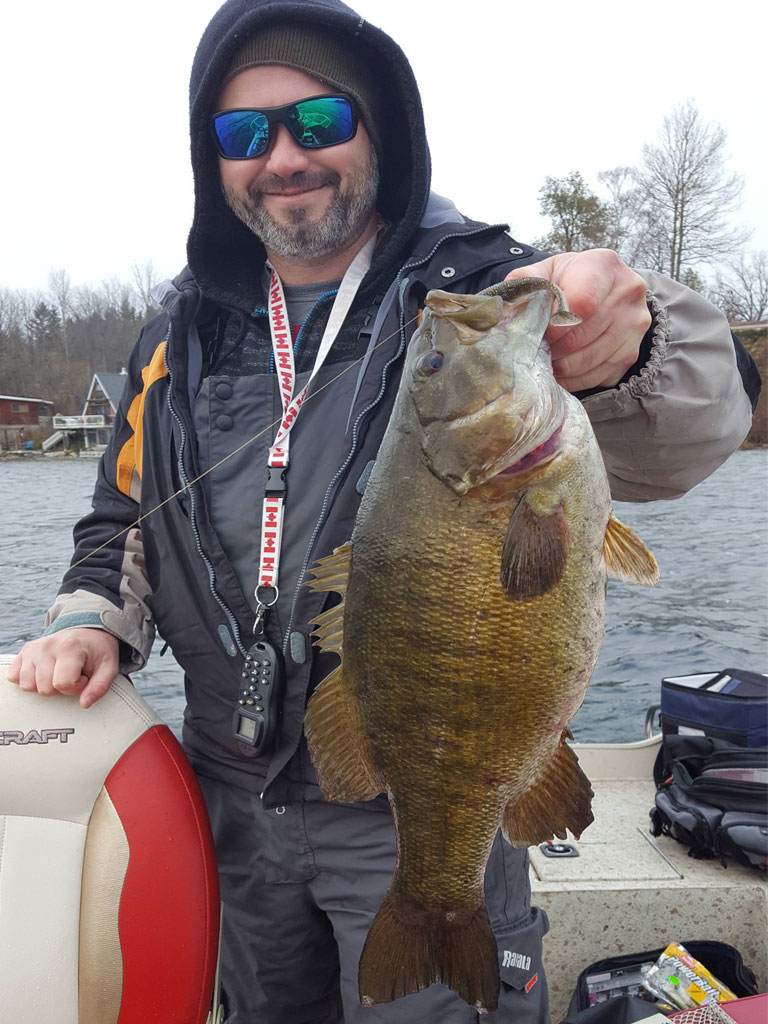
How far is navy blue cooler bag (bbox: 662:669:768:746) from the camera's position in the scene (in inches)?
155

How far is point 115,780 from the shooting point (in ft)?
7.52

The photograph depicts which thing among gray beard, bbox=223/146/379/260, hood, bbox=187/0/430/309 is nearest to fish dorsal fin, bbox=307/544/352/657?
hood, bbox=187/0/430/309

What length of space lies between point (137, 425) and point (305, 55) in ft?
4.07

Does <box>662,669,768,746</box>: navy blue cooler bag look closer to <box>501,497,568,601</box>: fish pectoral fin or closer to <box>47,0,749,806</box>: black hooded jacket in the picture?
<box>47,0,749,806</box>: black hooded jacket

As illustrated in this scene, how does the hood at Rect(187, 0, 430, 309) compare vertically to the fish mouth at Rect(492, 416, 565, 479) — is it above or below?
above

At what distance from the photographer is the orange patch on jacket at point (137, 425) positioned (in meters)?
2.46

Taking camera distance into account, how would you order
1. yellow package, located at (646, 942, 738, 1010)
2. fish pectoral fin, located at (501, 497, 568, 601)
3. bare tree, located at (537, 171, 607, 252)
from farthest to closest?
1. bare tree, located at (537, 171, 607, 252)
2. yellow package, located at (646, 942, 738, 1010)
3. fish pectoral fin, located at (501, 497, 568, 601)

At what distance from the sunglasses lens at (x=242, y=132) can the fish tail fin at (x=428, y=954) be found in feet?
6.90

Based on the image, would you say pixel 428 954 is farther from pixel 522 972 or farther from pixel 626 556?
pixel 626 556

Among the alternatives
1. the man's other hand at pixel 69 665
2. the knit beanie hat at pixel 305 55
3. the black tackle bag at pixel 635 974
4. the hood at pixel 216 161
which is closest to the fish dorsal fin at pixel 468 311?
the hood at pixel 216 161

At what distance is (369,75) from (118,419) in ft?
4.52

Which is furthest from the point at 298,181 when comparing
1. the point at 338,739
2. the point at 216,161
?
the point at 338,739

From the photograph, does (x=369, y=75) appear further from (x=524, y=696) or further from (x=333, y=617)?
(x=524, y=696)

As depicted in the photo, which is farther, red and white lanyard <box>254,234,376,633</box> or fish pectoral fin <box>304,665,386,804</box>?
red and white lanyard <box>254,234,376,633</box>
